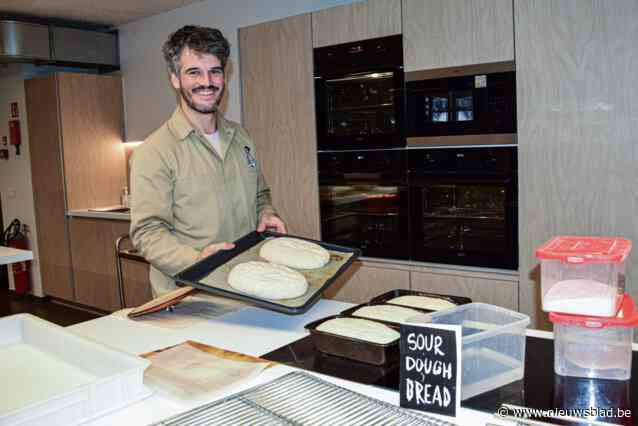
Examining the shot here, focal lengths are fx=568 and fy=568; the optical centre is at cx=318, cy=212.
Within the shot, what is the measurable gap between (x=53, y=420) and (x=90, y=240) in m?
4.18

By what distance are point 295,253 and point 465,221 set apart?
1.46 metres

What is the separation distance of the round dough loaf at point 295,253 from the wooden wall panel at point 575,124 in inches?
52.3

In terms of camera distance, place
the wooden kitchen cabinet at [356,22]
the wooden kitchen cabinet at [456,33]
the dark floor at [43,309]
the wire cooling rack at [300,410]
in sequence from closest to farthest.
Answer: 1. the wire cooling rack at [300,410]
2. the wooden kitchen cabinet at [456,33]
3. the wooden kitchen cabinet at [356,22]
4. the dark floor at [43,309]

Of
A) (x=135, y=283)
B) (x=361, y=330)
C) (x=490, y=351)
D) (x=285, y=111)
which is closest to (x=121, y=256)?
(x=135, y=283)

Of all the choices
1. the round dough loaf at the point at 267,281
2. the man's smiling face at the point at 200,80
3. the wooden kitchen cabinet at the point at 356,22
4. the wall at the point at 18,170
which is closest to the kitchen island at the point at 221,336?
the round dough loaf at the point at 267,281

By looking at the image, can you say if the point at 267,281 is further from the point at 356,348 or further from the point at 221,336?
the point at 356,348

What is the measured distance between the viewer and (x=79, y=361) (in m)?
1.25

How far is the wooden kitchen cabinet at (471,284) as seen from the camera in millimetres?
2840

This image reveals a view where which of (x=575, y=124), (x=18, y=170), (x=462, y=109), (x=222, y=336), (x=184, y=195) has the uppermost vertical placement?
(x=462, y=109)

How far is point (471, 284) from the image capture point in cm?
296

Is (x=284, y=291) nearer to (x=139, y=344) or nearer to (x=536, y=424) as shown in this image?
(x=139, y=344)

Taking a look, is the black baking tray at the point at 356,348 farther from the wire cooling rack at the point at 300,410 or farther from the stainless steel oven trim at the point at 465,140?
the stainless steel oven trim at the point at 465,140

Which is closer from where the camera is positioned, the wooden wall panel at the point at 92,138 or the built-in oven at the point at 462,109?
the built-in oven at the point at 462,109

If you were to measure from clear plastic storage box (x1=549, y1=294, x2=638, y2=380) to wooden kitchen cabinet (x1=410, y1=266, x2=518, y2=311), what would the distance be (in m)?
1.67
